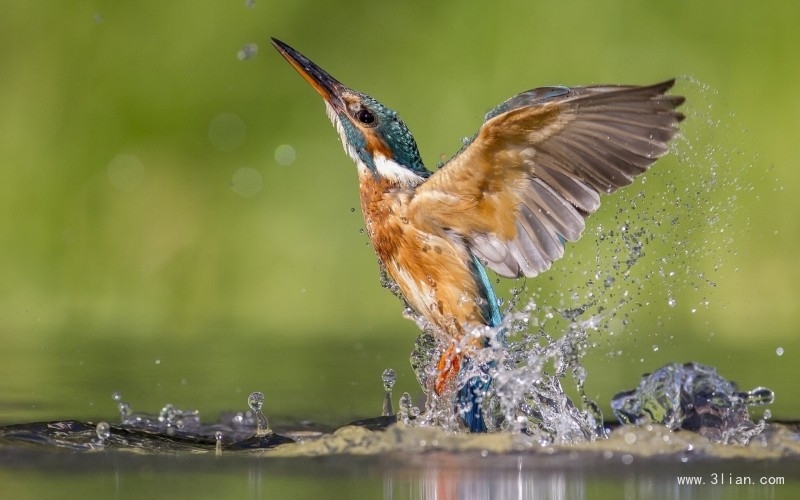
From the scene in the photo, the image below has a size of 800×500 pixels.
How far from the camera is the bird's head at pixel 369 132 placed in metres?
5.07

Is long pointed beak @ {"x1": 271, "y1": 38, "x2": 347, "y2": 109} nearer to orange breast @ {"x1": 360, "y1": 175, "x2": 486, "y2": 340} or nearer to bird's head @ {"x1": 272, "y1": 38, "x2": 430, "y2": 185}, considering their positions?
bird's head @ {"x1": 272, "y1": 38, "x2": 430, "y2": 185}

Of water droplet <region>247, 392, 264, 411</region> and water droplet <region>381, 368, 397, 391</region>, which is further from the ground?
water droplet <region>381, 368, 397, 391</region>

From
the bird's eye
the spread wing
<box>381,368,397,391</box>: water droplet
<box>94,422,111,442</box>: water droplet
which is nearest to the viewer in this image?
the spread wing

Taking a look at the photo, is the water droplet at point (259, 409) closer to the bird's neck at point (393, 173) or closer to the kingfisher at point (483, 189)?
the kingfisher at point (483, 189)

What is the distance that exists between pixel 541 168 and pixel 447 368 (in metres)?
0.84

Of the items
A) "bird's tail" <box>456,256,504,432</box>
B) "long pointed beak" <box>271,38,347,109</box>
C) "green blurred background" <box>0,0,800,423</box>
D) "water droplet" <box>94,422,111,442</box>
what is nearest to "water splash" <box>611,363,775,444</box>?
"bird's tail" <box>456,256,504,432</box>

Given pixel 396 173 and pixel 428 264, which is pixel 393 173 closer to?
→ pixel 396 173

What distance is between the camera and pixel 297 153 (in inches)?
336

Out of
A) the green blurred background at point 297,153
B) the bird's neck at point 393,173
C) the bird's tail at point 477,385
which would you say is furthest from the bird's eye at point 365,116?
the green blurred background at point 297,153

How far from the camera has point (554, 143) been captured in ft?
15.1

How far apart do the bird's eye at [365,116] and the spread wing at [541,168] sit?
45cm

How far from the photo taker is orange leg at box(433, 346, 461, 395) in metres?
5.02

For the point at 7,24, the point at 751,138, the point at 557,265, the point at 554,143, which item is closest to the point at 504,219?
the point at 554,143

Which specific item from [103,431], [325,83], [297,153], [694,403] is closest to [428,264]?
[325,83]
